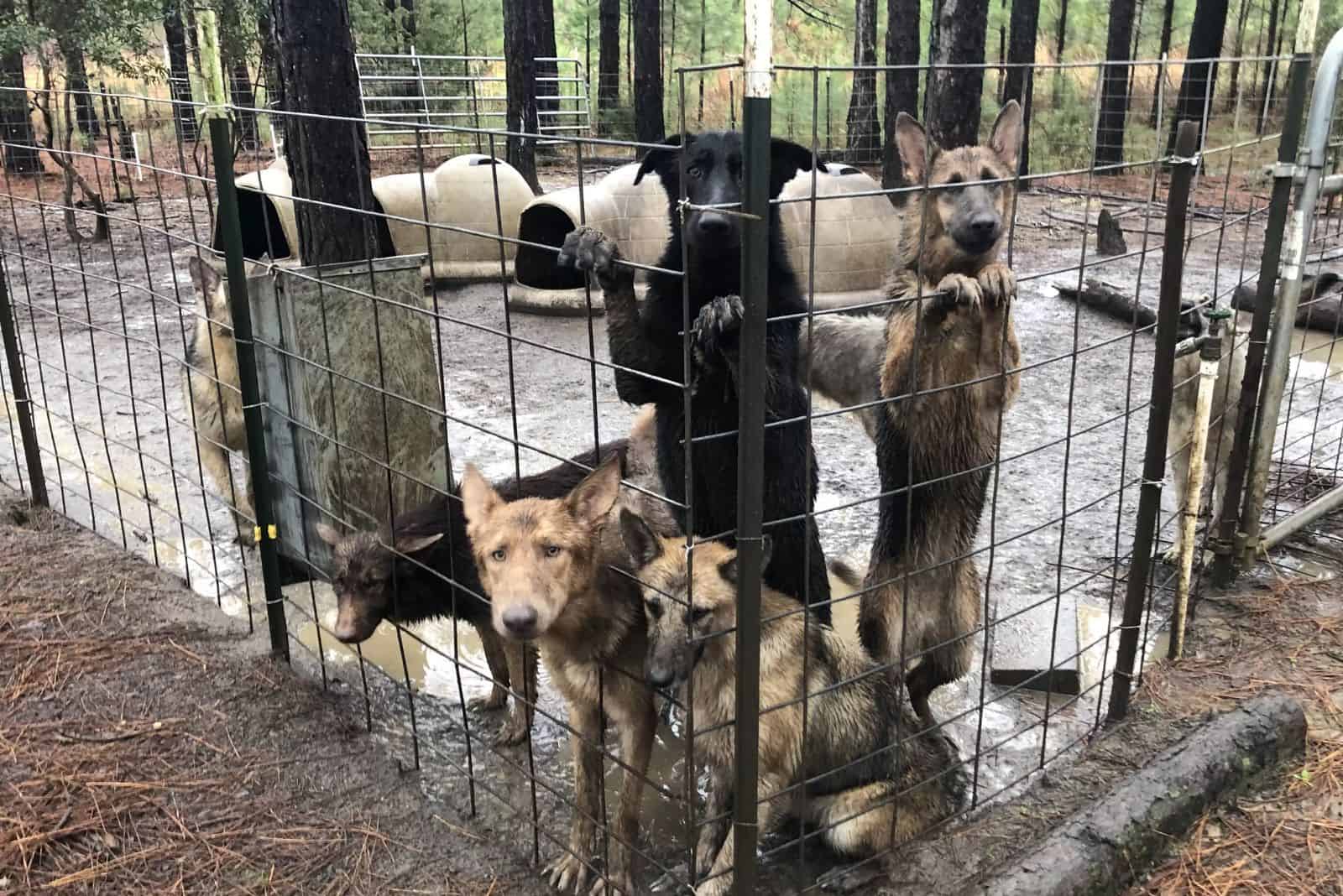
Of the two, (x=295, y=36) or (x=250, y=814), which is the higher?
(x=295, y=36)

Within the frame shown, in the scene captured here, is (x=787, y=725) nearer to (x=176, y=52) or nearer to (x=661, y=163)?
(x=661, y=163)

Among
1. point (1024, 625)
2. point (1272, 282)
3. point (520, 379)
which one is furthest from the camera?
point (520, 379)

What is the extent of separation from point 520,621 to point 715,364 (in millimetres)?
1290

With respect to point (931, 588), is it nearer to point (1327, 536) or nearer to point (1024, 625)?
point (1024, 625)

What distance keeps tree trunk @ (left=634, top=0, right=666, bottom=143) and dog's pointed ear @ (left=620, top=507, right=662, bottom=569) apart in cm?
1774

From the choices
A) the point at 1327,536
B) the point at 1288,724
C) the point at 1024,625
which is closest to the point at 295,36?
the point at 1024,625

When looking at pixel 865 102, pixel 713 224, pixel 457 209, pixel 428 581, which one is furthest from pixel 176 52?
Answer: pixel 713 224

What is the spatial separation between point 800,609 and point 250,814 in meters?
2.16

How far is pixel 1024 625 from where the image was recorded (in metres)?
5.22

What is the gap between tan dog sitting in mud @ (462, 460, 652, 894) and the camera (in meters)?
3.35

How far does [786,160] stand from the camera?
4.62m

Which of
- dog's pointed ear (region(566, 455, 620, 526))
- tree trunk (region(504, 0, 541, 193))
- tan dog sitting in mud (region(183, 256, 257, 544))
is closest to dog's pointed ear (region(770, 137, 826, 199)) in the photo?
dog's pointed ear (region(566, 455, 620, 526))

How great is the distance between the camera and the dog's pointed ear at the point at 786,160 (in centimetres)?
453

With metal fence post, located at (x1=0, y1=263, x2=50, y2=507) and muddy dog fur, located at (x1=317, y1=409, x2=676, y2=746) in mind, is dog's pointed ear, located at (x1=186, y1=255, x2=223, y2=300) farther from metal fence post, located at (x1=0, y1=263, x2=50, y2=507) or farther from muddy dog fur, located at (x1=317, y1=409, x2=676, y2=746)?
muddy dog fur, located at (x1=317, y1=409, x2=676, y2=746)
